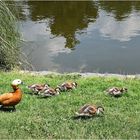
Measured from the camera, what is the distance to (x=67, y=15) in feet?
60.1

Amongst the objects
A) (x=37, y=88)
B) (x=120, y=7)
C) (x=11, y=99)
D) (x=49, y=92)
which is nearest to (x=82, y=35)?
(x=120, y=7)

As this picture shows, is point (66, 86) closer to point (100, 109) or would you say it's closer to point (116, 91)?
point (116, 91)

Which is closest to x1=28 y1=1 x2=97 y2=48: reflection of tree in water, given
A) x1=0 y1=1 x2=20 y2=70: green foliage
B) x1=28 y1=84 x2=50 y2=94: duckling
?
x1=0 y1=1 x2=20 y2=70: green foliage

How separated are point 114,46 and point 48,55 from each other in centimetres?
192

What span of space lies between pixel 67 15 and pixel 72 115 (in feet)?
36.0

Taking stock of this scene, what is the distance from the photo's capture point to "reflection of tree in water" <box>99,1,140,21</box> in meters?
18.4

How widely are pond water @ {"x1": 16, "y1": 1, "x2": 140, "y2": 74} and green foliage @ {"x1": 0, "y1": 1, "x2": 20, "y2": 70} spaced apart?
1092 millimetres

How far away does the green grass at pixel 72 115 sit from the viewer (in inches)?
273

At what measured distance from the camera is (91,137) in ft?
22.3

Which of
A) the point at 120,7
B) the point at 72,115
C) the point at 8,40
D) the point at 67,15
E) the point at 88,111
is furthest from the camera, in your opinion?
the point at 120,7

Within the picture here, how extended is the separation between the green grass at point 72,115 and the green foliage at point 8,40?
1.67 m

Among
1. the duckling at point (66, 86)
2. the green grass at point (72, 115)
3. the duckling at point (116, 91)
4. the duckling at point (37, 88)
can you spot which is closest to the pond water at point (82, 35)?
the green grass at point (72, 115)

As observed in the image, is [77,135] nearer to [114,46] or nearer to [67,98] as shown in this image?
[67,98]

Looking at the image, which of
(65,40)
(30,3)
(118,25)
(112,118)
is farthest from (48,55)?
(30,3)
